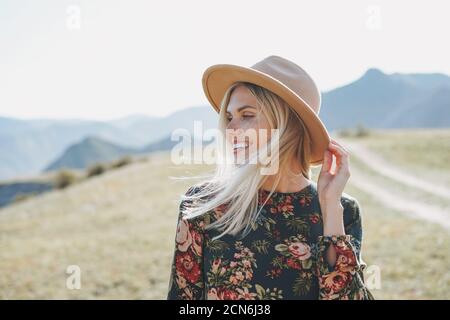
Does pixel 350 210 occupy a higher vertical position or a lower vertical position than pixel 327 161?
lower

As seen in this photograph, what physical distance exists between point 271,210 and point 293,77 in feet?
2.18

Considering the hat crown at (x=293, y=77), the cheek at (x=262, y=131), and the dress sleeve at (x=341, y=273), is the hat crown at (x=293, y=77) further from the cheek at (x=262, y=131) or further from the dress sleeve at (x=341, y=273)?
the dress sleeve at (x=341, y=273)

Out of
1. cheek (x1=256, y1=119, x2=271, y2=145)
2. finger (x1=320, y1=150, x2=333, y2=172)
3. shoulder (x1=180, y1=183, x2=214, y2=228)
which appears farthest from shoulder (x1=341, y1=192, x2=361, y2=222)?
shoulder (x1=180, y1=183, x2=214, y2=228)

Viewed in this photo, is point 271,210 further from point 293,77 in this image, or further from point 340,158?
point 293,77

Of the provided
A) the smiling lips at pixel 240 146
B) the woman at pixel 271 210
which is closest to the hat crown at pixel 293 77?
the woman at pixel 271 210

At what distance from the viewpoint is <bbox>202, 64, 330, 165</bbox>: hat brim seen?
2.21 metres

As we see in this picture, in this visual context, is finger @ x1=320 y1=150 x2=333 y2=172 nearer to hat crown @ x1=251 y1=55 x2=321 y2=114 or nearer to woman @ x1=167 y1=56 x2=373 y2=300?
woman @ x1=167 y1=56 x2=373 y2=300

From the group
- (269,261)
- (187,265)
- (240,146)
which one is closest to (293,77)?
(240,146)

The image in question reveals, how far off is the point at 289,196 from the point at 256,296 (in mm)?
515

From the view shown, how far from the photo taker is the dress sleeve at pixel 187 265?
2143 millimetres

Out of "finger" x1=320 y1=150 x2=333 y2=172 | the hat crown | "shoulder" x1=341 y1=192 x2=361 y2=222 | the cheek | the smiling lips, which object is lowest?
"shoulder" x1=341 y1=192 x2=361 y2=222

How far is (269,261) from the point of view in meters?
2.11

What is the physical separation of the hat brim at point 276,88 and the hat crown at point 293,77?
126mm
